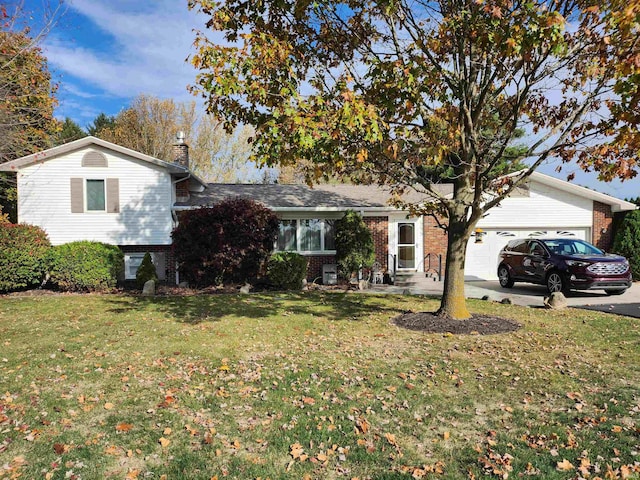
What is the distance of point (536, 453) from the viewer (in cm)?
377

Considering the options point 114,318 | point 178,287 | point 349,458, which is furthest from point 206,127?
point 349,458

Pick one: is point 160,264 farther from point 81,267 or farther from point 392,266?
point 392,266

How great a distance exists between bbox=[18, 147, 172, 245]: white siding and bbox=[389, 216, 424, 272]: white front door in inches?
358

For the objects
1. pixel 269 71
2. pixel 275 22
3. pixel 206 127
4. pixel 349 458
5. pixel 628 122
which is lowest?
pixel 349 458

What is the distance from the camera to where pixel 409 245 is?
59.9ft

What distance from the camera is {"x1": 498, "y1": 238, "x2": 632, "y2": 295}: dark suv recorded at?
499 inches

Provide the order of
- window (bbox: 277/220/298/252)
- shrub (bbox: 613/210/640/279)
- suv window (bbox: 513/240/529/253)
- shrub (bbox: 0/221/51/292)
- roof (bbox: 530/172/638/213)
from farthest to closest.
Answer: roof (bbox: 530/172/638/213)
shrub (bbox: 613/210/640/279)
window (bbox: 277/220/298/252)
suv window (bbox: 513/240/529/253)
shrub (bbox: 0/221/51/292)

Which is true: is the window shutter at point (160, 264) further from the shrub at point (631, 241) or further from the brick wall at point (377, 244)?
the shrub at point (631, 241)

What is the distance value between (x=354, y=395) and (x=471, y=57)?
6.29m

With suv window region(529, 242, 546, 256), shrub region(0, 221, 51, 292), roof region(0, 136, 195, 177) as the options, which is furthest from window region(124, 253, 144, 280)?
suv window region(529, 242, 546, 256)

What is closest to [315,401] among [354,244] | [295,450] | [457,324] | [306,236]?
[295,450]

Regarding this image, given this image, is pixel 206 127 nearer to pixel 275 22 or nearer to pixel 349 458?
pixel 275 22

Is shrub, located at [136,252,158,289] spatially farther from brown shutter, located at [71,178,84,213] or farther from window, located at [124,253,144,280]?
brown shutter, located at [71,178,84,213]

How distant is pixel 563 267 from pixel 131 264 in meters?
14.4
